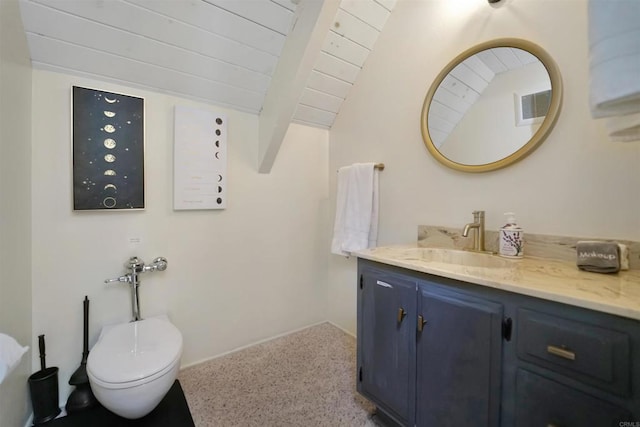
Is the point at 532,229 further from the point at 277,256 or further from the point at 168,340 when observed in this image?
the point at 168,340

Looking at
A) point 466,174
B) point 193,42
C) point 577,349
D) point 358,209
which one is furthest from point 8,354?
point 466,174

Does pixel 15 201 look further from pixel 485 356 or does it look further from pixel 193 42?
pixel 485 356

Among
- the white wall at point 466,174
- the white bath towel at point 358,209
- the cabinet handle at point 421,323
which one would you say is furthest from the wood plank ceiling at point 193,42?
the cabinet handle at point 421,323

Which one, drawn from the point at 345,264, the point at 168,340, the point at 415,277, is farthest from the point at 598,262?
the point at 168,340

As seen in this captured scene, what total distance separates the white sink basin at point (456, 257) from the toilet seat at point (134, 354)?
1.18 m

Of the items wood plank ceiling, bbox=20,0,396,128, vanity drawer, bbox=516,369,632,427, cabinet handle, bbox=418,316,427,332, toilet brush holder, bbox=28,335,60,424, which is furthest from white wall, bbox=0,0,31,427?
vanity drawer, bbox=516,369,632,427

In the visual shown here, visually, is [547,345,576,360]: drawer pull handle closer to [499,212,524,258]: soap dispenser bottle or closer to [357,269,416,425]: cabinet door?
[357,269,416,425]: cabinet door

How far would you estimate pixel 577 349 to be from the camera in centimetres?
71

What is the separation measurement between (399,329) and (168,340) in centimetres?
114

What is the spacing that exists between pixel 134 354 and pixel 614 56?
2.09 meters

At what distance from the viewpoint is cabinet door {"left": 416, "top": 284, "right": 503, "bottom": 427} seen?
89 centimetres

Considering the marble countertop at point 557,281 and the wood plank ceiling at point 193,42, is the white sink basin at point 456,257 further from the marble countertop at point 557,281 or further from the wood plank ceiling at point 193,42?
the wood plank ceiling at point 193,42

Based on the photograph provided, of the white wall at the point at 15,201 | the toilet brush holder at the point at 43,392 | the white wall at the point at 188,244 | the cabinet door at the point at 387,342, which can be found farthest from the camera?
the white wall at the point at 188,244

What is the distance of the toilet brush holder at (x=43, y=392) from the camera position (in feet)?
4.26
